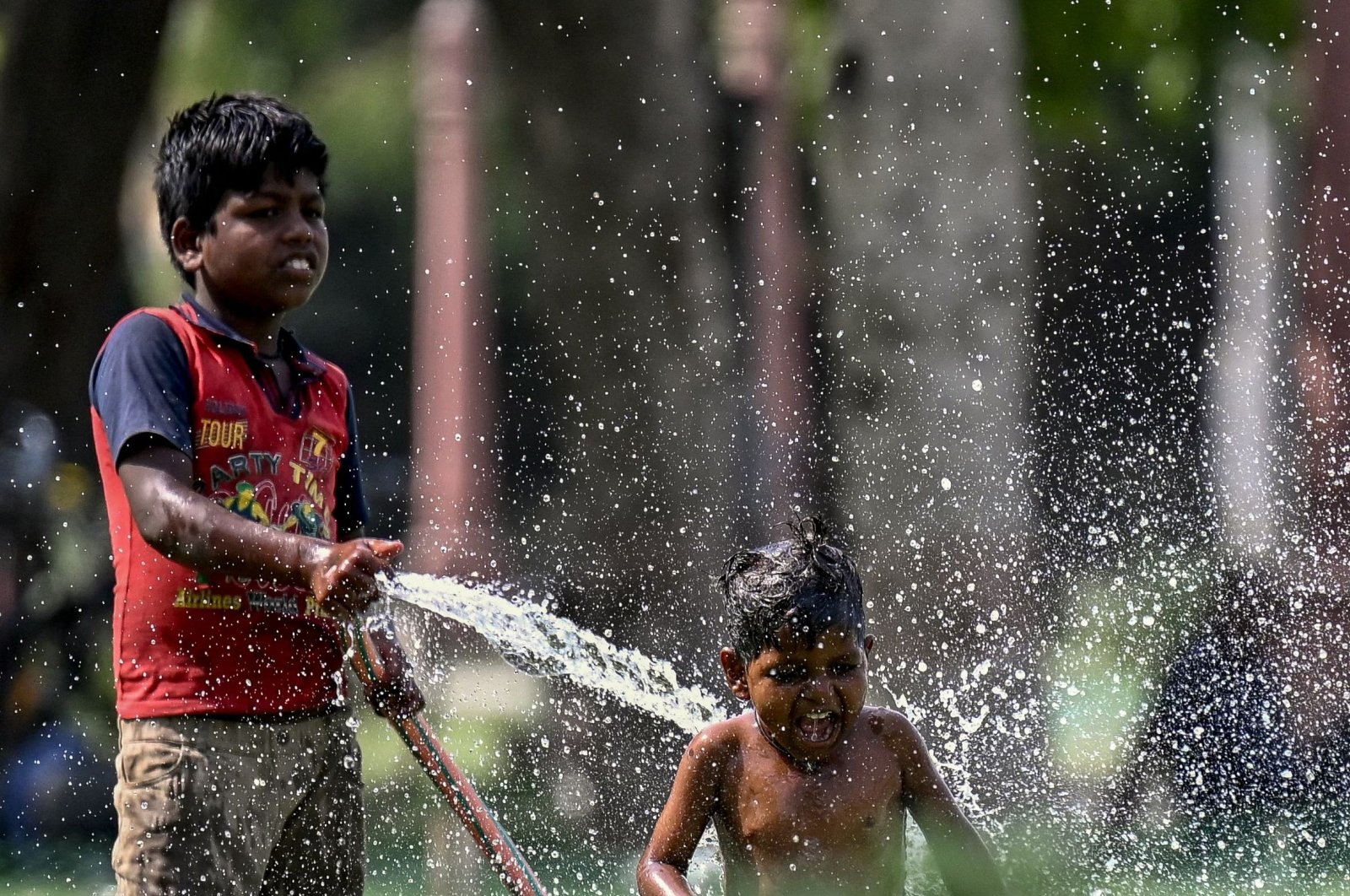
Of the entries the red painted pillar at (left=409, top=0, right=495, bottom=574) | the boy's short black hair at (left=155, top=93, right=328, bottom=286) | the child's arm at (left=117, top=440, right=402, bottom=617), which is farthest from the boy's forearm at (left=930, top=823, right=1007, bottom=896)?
the red painted pillar at (left=409, top=0, right=495, bottom=574)

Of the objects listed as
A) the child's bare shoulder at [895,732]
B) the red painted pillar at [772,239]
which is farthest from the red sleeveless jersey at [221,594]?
the red painted pillar at [772,239]

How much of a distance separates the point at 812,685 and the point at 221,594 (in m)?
0.92

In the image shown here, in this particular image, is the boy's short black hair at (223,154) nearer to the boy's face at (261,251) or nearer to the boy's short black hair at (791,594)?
the boy's face at (261,251)

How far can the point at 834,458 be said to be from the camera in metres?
6.29

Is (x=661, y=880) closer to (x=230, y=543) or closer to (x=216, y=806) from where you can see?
(x=216, y=806)

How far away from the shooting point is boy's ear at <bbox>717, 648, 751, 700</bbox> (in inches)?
112

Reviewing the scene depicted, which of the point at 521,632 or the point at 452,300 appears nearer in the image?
the point at 521,632

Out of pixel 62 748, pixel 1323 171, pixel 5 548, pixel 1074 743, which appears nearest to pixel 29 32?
pixel 5 548

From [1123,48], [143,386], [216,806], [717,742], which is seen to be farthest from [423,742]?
[1123,48]

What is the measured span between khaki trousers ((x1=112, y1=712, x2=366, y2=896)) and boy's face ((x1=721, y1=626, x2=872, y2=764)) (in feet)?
2.51

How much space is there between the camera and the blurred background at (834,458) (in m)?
5.45

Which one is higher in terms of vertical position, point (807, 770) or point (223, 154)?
point (223, 154)

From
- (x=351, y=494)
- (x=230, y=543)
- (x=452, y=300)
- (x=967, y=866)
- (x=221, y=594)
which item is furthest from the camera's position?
(x=452, y=300)

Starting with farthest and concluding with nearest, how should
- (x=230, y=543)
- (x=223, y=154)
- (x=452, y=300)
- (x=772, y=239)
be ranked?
(x=452, y=300) → (x=772, y=239) → (x=223, y=154) → (x=230, y=543)
